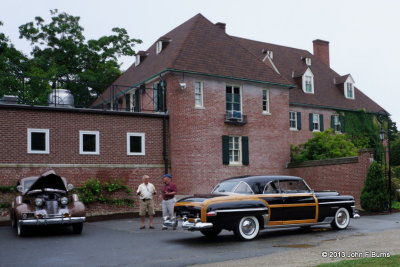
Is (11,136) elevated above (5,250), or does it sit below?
above

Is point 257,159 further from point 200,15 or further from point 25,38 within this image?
point 25,38

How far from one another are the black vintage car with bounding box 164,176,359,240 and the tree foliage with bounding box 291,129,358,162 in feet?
45.4

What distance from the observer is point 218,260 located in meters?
10.0

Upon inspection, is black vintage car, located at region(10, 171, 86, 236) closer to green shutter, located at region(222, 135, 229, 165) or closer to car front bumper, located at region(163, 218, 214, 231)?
car front bumper, located at region(163, 218, 214, 231)

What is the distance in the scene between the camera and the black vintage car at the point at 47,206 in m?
14.3

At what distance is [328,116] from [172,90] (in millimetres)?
15442

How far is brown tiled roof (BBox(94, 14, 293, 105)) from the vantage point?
26.2 meters

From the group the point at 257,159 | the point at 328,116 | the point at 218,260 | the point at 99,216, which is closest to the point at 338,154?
the point at 257,159

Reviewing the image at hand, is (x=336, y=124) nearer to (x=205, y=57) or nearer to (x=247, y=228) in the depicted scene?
(x=205, y=57)

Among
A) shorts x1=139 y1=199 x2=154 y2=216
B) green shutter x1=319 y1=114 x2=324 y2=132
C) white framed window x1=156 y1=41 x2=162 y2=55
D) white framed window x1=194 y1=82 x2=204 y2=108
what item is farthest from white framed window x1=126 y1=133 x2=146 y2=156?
green shutter x1=319 y1=114 x2=324 y2=132

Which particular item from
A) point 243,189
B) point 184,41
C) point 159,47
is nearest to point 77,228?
point 243,189

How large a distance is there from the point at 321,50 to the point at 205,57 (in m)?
21.0

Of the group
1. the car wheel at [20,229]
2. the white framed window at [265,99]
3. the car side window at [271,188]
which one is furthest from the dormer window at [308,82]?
the car wheel at [20,229]

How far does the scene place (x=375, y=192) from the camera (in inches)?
856
